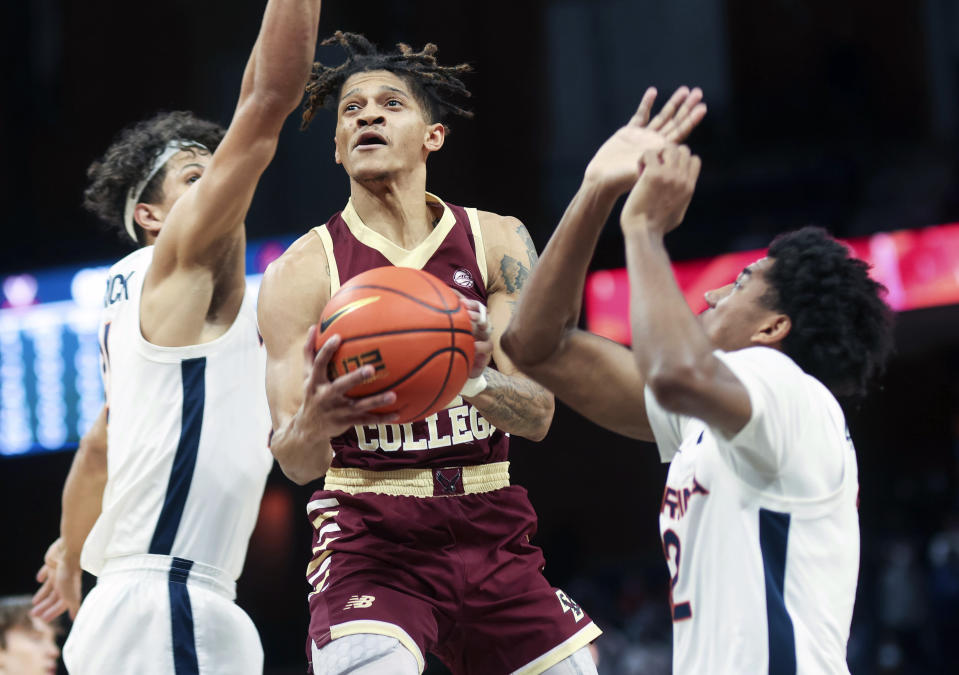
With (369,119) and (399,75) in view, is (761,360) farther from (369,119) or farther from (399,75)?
(399,75)

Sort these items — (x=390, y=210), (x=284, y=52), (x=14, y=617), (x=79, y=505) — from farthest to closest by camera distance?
(x=14, y=617) < (x=79, y=505) < (x=390, y=210) < (x=284, y=52)

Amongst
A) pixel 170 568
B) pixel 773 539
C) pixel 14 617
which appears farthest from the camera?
pixel 14 617

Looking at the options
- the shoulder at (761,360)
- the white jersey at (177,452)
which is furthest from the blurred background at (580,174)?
the shoulder at (761,360)

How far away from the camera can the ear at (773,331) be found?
2498mm

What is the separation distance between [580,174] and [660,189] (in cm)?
589

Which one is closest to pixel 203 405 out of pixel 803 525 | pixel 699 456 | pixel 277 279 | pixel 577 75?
pixel 277 279

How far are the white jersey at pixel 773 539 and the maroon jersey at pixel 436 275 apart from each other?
0.85 metres

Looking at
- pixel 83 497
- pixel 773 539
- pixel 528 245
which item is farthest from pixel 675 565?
pixel 83 497

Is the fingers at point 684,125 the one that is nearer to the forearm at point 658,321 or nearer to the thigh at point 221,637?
the forearm at point 658,321

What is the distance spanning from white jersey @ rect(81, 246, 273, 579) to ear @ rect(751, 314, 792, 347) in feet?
5.03

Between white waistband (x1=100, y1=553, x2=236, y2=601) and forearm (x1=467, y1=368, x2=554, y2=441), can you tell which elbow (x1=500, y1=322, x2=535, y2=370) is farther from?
white waistband (x1=100, y1=553, x2=236, y2=601)

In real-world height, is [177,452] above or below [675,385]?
below

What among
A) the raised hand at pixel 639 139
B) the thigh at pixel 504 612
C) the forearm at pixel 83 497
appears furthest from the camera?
the forearm at pixel 83 497

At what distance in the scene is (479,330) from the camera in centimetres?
271
